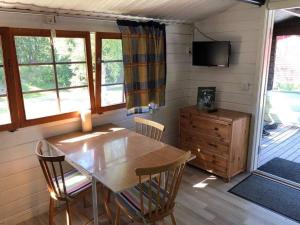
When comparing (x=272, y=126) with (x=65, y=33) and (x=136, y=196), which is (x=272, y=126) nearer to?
(x=136, y=196)

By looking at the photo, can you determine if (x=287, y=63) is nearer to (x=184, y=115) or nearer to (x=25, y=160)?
(x=184, y=115)

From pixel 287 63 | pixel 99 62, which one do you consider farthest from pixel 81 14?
pixel 287 63

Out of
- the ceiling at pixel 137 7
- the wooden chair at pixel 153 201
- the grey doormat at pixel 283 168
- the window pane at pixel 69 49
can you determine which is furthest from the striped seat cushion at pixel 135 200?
the grey doormat at pixel 283 168

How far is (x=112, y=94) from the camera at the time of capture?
2.84 metres

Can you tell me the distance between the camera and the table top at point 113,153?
1.65 meters

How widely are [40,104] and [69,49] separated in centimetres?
60

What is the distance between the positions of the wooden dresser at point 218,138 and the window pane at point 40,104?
65.0 inches

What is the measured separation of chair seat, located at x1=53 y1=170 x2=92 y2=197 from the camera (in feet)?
6.48

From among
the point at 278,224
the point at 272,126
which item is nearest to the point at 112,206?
the point at 278,224

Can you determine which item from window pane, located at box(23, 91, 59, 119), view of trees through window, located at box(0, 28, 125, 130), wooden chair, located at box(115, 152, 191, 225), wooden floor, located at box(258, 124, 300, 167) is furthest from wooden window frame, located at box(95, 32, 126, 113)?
wooden floor, located at box(258, 124, 300, 167)

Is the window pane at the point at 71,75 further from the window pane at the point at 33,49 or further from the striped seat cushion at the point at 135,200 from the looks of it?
the striped seat cushion at the point at 135,200

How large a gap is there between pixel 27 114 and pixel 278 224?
2.50 metres

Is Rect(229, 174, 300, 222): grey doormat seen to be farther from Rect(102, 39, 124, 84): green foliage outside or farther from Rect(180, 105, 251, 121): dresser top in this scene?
Rect(102, 39, 124, 84): green foliage outside

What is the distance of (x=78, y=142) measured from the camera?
2.24 m
